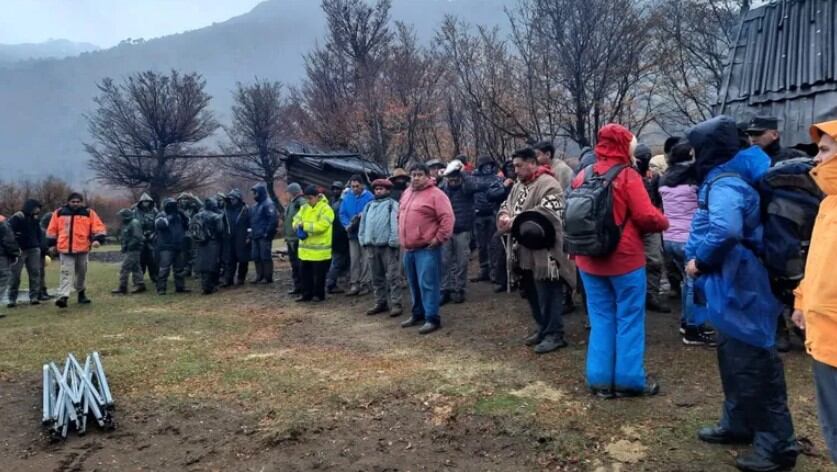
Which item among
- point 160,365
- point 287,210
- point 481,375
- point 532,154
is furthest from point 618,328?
point 287,210

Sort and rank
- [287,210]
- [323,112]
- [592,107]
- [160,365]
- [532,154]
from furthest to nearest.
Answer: [323,112] → [287,210] → [592,107] → [160,365] → [532,154]

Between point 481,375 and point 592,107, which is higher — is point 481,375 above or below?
below

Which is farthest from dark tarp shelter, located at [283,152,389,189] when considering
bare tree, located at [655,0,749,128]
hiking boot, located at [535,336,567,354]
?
bare tree, located at [655,0,749,128]

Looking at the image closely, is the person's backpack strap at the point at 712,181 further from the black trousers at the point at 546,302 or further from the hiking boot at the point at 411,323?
the hiking boot at the point at 411,323

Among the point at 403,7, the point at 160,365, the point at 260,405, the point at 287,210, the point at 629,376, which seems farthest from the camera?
the point at 403,7

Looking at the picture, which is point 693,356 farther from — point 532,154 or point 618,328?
point 532,154

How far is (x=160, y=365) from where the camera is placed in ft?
20.3

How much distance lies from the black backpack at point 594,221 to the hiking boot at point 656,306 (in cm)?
313

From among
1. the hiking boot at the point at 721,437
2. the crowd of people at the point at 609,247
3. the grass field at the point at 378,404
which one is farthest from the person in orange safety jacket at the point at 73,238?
Answer: the hiking boot at the point at 721,437

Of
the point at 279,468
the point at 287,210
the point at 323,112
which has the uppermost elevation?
the point at 323,112

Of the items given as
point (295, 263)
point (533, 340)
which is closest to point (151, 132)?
point (295, 263)

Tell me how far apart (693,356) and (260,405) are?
3.66 m

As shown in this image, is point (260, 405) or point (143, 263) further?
point (143, 263)

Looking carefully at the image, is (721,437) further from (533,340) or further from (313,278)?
(313,278)
